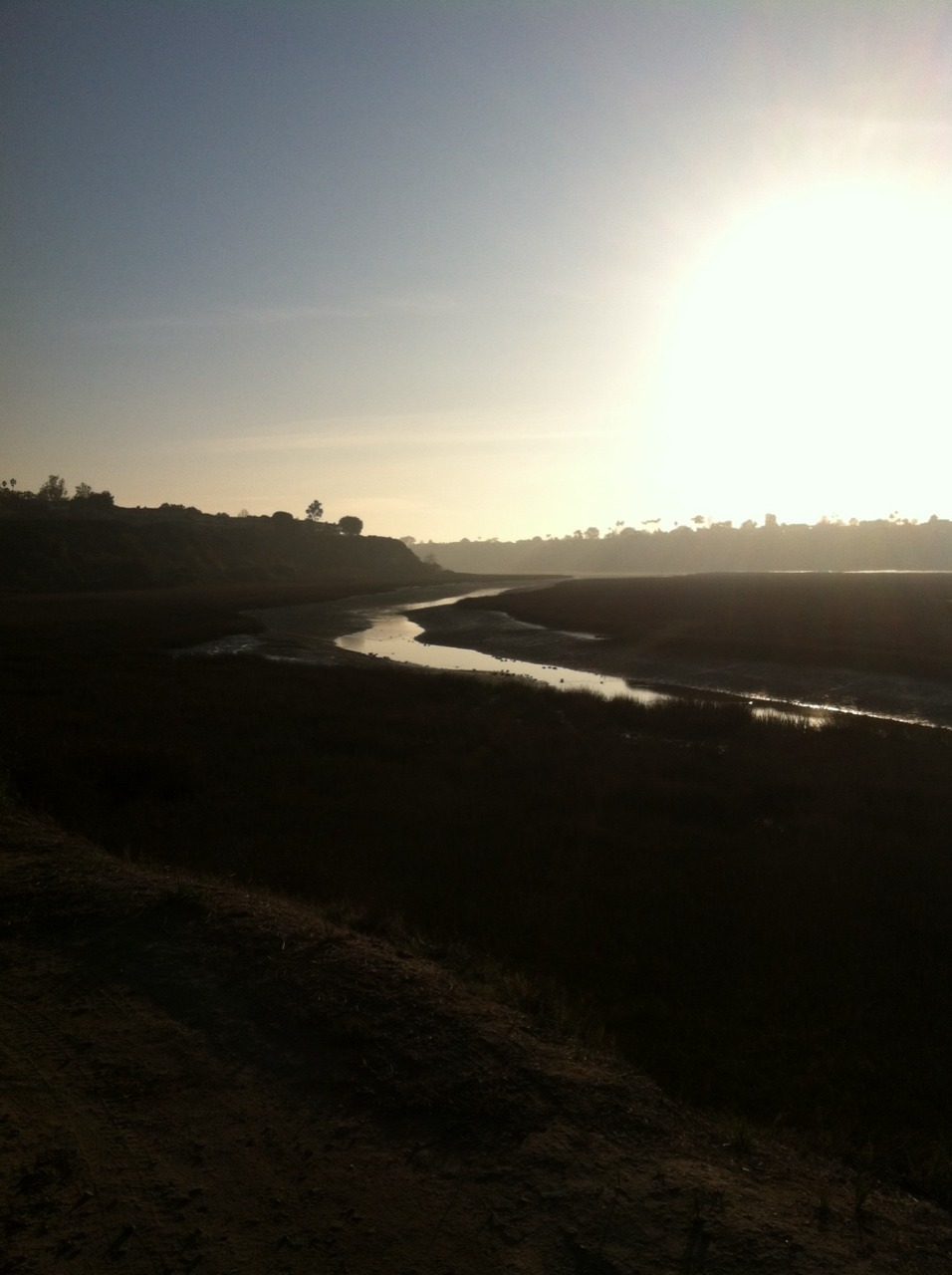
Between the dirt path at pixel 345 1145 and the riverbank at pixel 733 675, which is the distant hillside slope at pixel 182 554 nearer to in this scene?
the riverbank at pixel 733 675

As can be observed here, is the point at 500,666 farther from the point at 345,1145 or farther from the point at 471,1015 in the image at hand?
the point at 345,1145

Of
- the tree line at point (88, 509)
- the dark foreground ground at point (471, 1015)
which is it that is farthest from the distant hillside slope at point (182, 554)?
the dark foreground ground at point (471, 1015)

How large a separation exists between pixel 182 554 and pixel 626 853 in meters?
104

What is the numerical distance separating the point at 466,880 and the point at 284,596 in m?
72.6

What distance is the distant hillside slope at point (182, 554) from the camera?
83.5 m

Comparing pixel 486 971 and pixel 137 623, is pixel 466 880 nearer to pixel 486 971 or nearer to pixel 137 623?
pixel 486 971

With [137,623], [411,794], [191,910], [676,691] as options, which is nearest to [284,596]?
[137,623]

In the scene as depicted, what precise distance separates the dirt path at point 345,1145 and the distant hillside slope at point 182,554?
264 feet

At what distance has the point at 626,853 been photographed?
1302 cm

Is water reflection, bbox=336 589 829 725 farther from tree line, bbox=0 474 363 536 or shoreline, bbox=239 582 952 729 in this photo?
tree line, bbox=0 474 363 536

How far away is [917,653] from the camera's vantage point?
3688 centimetres

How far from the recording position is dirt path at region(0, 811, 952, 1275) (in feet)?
13.5

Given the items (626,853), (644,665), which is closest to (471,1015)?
(626,853)

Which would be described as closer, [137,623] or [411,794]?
[411,794]
